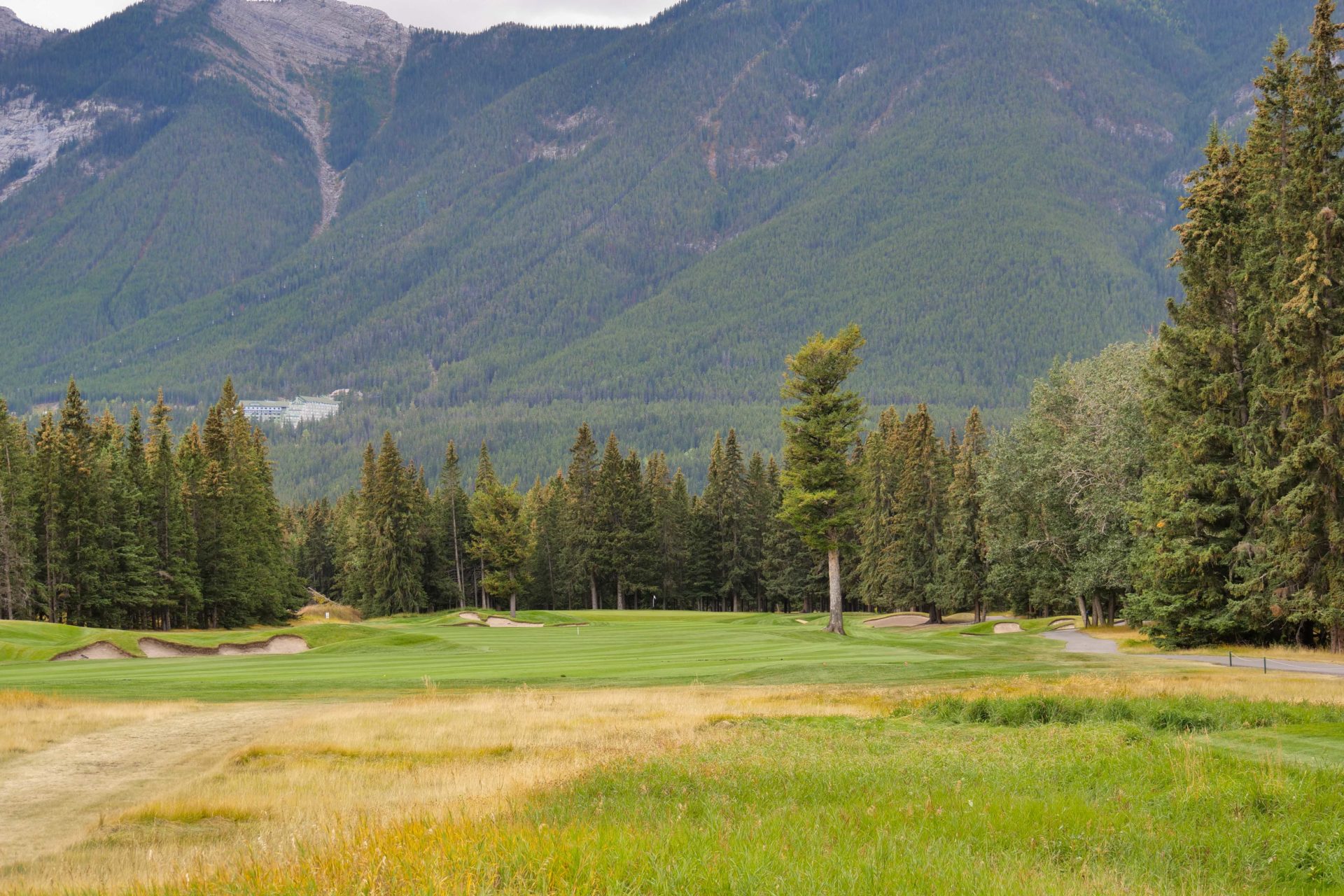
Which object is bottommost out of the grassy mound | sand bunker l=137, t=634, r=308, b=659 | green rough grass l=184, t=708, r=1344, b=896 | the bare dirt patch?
the grassy mound

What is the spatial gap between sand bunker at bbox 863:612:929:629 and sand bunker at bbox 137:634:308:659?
145 feet

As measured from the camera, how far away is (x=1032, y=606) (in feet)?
244

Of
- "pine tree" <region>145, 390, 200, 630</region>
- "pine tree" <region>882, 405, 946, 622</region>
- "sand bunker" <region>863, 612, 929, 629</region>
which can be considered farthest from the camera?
"pine tree" <region>882, 405, 946, 622</region>

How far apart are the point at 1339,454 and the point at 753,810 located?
28.6 meters

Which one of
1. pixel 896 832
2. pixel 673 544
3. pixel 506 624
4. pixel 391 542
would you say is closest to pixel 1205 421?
pixel 896 832

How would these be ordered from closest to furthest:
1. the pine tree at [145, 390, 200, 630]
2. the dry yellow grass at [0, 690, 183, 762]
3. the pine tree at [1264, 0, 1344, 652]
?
the dry yellow grass at [0, 690, 183, 762] → the pine tree at [1264, 0, 1344, 652] → the pine tree at [145, 390, 200, 630]

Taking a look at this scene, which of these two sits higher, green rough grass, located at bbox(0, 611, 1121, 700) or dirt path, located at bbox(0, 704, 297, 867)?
dirt path, located at bbox(0, 704, 297, 867)

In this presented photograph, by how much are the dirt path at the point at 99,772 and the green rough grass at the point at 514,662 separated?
6719mm

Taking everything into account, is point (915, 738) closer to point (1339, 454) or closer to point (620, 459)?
point (1339, 454)

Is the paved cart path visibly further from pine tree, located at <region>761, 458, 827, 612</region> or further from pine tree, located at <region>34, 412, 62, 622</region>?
pine tree, located at <region>34, 412, 62, 622</region>

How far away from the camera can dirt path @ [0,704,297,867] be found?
40.0ft

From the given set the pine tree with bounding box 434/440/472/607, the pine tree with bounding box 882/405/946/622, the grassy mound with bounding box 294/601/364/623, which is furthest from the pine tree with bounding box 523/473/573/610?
the pine tree with bounding box 882/405/946/622

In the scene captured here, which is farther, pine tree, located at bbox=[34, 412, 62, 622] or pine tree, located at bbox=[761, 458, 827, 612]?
pine tree, located at bbox=[761, 458, 827, 612]

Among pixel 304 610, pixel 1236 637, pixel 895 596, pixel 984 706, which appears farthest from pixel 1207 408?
pixel 304 610
